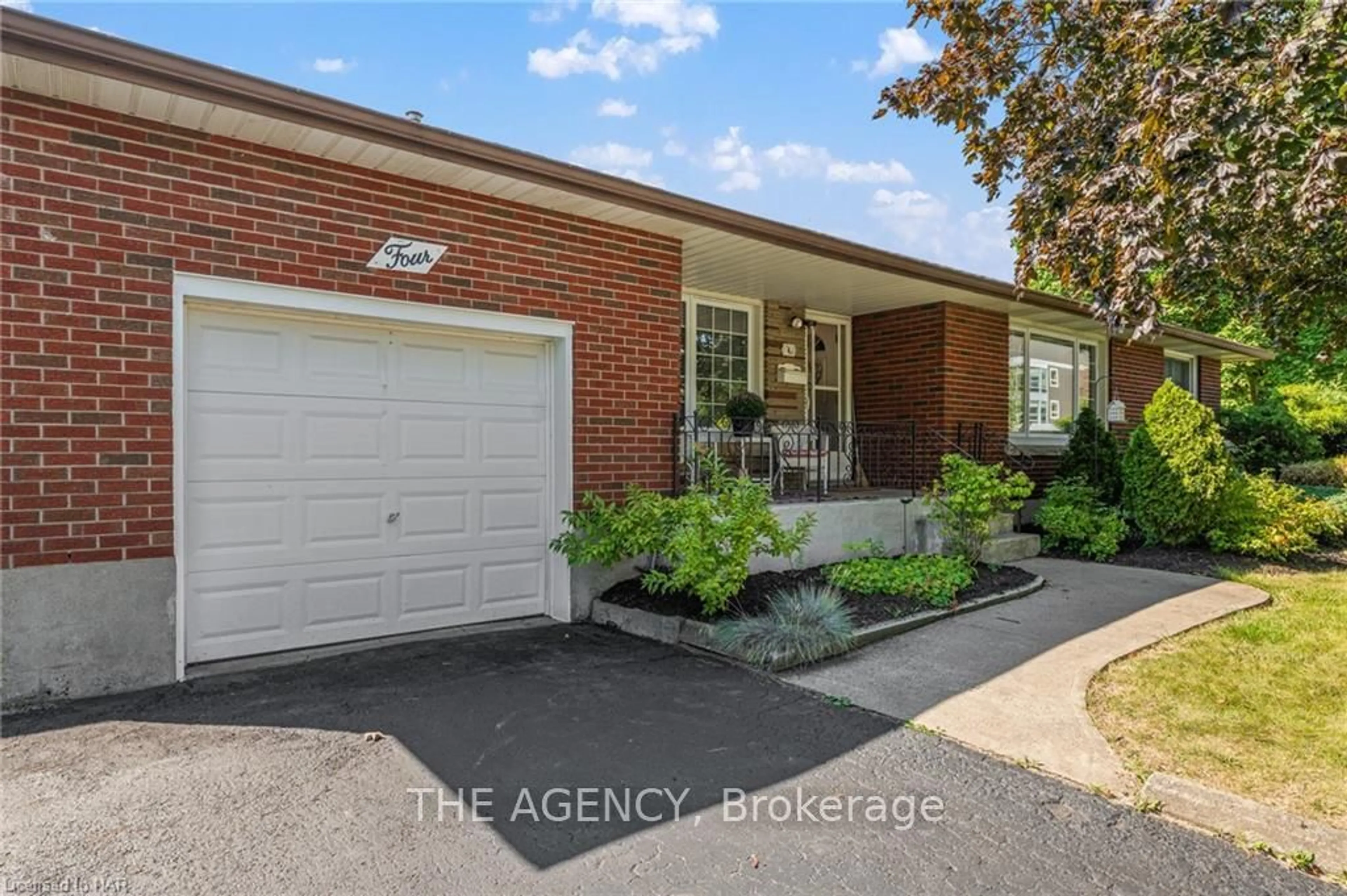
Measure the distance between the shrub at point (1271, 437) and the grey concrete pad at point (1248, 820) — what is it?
584 inches

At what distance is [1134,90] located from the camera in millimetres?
4070

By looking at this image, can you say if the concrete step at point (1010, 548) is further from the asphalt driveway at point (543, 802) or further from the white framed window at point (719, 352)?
the asphalt driveway at point (543, 802)

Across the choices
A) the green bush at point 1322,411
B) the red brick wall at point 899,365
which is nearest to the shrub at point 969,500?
the red brick wall at point 899,365

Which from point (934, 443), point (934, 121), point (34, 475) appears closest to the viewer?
point (34, 475)

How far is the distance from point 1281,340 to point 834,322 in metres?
5.17

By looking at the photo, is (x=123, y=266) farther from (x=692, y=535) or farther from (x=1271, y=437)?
(x=1271, y=437)

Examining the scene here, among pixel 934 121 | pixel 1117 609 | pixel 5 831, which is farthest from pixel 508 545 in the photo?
pixel 1117 609

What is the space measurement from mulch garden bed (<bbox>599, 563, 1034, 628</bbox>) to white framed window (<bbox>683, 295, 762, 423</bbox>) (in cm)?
254

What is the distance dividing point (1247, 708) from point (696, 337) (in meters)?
6.11

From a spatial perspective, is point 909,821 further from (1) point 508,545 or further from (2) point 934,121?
(2) point 934,121

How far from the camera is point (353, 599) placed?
5.29 meters

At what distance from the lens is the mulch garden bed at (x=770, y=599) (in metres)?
5.61

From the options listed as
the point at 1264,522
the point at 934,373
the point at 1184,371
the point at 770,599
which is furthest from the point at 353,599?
the point at 1184,371

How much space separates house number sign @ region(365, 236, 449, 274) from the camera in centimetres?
510
